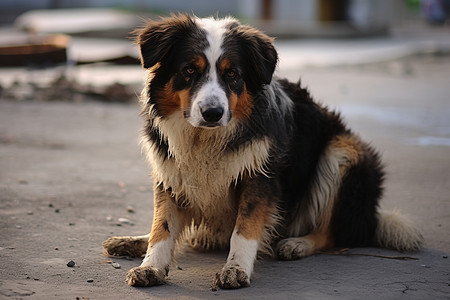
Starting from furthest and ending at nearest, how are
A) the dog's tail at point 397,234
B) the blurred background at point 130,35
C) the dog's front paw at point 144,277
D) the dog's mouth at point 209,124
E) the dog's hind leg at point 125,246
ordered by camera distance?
the blurred background at point 130,35
the dog's tail at point 397,234
the dog's hind leg at point 125,246
the dog's mouth at point 209,124
the dog's front paw at point 144,277

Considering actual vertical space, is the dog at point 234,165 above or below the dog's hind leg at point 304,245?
above

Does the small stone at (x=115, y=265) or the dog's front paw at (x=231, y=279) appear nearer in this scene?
the dog's front paw at (x=231, y=279)

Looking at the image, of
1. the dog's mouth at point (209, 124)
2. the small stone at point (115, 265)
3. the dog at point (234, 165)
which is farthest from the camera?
the small stone at point (115, 265)

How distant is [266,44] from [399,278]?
171cm

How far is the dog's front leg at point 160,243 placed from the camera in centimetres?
432

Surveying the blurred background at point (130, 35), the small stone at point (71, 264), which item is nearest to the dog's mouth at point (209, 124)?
the small stone at point (71, 264)

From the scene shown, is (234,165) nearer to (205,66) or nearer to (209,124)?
(209,124)

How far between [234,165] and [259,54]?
731mm

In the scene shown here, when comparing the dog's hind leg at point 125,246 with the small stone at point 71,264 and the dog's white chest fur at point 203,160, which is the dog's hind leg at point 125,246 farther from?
the dog's white chest fur at point 203,160

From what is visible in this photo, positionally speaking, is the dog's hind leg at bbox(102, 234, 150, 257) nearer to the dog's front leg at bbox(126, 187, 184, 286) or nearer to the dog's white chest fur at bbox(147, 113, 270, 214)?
the dog's front leg at bbox(126, 187, 184, 286)

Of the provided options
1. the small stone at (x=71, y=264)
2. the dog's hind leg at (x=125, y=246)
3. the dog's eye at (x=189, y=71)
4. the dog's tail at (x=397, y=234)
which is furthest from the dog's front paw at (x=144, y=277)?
the dog's tail at (x=397, y=234)

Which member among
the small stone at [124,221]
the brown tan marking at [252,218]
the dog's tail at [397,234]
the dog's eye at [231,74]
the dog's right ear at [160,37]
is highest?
the dog's right ear at [160,37]

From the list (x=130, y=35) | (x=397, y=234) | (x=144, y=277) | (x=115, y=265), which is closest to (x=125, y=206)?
(x=115, y=265)

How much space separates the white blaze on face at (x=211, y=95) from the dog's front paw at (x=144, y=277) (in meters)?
0.92
